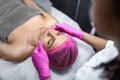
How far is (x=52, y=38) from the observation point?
1.38m

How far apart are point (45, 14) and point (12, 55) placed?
412mm

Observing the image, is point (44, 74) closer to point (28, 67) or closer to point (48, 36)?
point (28, 67)

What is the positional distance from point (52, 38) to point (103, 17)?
89 cm

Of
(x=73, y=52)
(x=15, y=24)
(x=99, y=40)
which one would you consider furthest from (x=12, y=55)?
(x=99, y=40)

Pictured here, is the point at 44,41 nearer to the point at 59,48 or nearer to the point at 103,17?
the point at 59,48

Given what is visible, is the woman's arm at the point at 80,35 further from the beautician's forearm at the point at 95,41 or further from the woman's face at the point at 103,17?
the woman's face at the point at 103,17

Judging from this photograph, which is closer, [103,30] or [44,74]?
[103,30]

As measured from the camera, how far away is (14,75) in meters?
1.33

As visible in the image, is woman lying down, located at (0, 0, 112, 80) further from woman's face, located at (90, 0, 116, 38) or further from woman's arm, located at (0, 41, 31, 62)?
woman's face, located at (90, 0, 116, 38)

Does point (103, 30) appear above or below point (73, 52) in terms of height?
above

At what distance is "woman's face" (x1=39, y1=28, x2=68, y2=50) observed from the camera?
4.46ft

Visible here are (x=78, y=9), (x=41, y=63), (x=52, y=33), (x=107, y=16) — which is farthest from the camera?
(x=78, y=9)

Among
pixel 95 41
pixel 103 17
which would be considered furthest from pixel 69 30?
pixel 103 17

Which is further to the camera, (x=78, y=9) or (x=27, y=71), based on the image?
(x=78, y=9)
